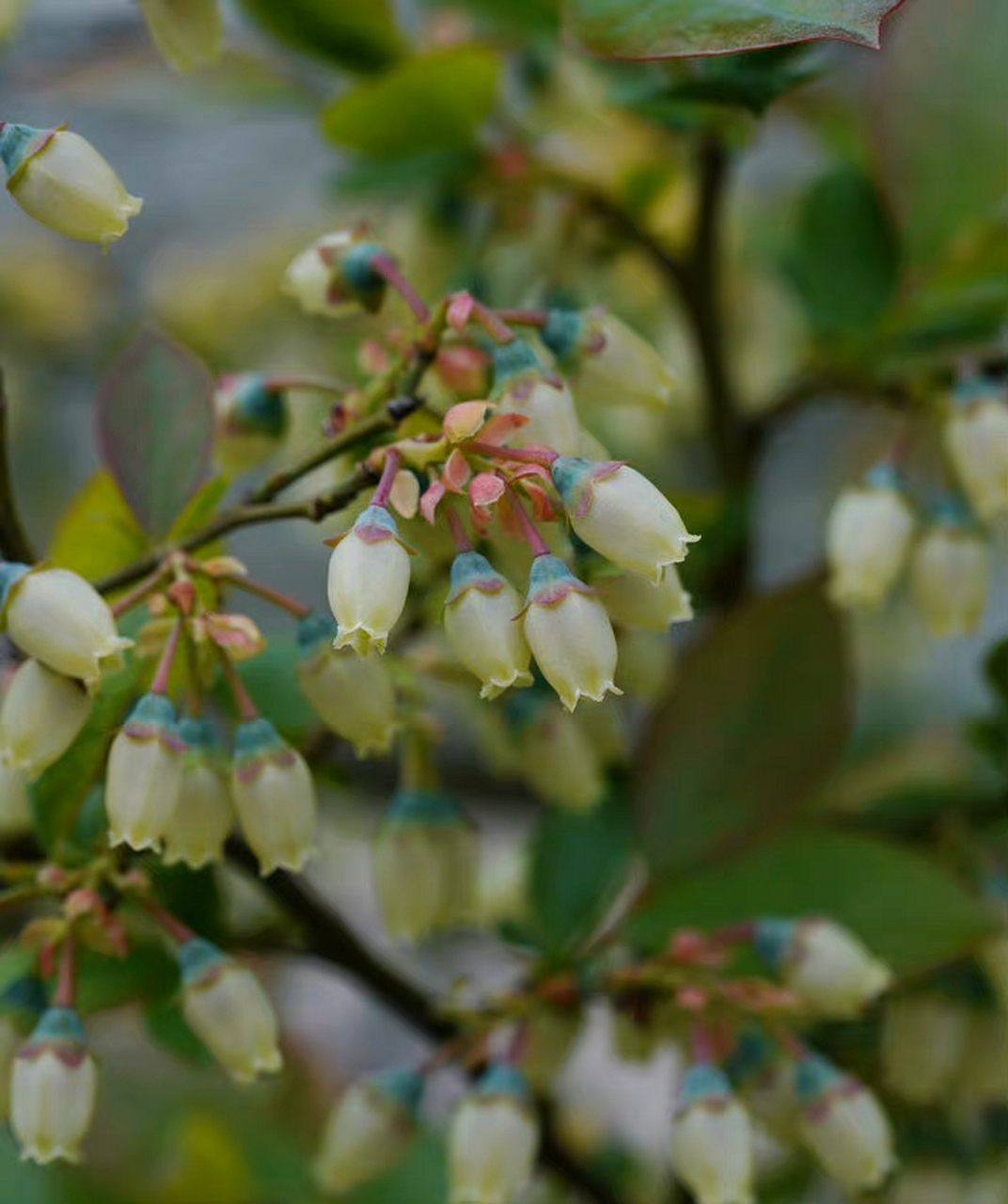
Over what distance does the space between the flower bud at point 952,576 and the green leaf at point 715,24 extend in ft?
0.89

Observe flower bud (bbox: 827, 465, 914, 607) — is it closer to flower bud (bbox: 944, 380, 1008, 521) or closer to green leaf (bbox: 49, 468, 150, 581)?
flower bud (bbox: 944, 380, 1008, 521)

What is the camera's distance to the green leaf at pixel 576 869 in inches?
32.3

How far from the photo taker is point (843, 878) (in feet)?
2.57

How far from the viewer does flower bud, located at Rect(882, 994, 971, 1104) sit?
2.60 feet

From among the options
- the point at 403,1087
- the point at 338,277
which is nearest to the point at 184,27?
the point at 338,277

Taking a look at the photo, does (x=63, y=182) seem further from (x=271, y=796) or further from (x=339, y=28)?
(x=339, y=28)

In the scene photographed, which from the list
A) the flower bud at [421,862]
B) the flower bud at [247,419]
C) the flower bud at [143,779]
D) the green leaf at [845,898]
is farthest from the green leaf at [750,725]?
the flower bud at [143,779]

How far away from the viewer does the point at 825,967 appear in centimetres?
70

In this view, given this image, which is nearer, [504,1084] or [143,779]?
[143,779]

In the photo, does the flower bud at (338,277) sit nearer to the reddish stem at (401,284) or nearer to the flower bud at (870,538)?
the reddish stem at (401,284)

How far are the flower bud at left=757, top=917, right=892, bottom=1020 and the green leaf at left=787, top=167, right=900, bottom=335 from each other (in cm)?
33

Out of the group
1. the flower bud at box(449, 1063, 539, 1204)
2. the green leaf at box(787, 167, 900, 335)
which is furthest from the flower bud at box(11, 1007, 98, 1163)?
the green leaf at box(787, 167, 900, 335)

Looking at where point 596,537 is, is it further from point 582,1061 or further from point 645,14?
point 582,1061

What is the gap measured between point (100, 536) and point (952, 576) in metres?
0.36
